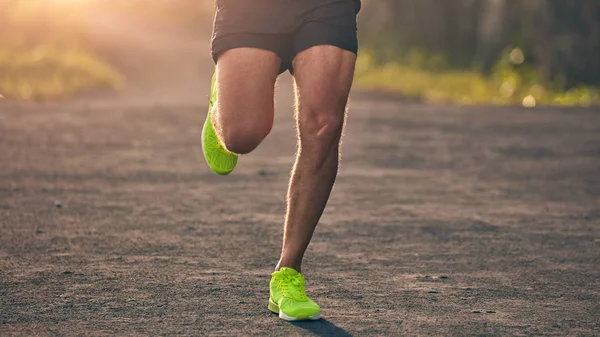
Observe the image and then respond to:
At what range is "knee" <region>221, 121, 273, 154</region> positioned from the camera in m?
4.81

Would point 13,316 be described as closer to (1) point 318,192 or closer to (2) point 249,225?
(1) point 318,192

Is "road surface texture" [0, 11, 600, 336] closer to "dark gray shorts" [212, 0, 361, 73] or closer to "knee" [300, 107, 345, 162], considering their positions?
"knee" [300, 107, 345, 162]

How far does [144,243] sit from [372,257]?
1.31m

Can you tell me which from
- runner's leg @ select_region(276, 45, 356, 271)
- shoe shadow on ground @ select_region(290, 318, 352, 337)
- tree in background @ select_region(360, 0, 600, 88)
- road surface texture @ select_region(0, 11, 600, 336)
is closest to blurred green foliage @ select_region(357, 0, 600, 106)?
tree in background @ select_region(360, 0, 600, 88)

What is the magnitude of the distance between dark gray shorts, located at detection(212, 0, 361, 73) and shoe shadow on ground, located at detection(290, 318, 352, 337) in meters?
1.11

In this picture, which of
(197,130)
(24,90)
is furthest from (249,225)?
(24,90)

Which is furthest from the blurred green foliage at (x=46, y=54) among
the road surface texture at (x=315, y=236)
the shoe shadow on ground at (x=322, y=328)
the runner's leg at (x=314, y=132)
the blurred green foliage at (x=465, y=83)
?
the shoe shadow on ground at (x=322, y=328)

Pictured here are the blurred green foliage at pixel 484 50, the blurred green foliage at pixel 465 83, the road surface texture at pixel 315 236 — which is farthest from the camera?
the blurred green foliage at pixel 484 50

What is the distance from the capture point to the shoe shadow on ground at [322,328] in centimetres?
443

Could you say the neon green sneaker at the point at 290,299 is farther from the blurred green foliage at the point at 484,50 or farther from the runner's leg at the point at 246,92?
the blurred green foliage at the point at 484,50

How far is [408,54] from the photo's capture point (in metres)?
28.5

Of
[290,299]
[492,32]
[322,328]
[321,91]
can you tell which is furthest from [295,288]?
[492,32]

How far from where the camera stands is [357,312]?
4.79m

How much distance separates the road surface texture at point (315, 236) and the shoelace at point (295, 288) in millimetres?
129
